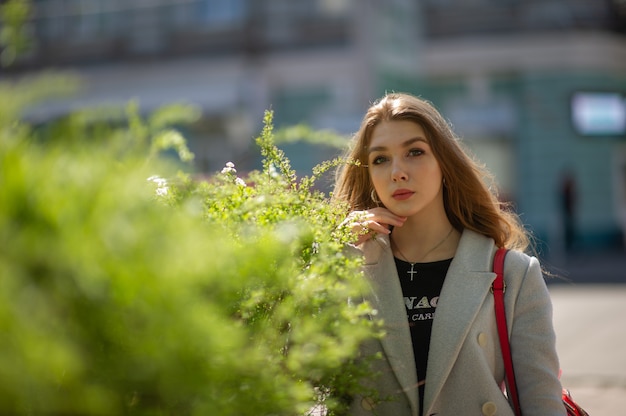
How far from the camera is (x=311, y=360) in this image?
46.1 inches

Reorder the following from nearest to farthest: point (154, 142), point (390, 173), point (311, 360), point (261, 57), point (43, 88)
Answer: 1. point (311, 360)
2. point (43, 88)
3. point (154, 142)
4. point (390, 173)
5. point (261, 57)

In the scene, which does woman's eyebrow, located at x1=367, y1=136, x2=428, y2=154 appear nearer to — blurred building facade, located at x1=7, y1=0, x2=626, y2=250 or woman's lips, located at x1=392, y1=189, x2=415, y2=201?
woman's lips, located at x1=392, y1=189, x2=415, y2=201

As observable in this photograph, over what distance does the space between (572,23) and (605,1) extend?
36.5 inches

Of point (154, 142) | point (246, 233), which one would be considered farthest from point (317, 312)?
point (154, 142)

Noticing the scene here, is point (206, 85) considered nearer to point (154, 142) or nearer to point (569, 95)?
point (569, 95)

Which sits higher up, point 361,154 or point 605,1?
point 605,1

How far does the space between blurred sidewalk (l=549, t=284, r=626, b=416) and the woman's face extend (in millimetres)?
2668

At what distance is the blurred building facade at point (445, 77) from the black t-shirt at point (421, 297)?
1428 cm

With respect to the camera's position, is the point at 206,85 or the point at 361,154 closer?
the point at 361,154

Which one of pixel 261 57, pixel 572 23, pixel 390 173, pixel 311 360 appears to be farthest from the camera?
pixel 261 57

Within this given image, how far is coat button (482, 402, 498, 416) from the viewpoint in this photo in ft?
7.10

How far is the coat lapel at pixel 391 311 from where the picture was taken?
216 centimetres

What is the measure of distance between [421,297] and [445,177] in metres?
0.41

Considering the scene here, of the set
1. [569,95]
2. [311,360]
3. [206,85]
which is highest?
[206,85]
